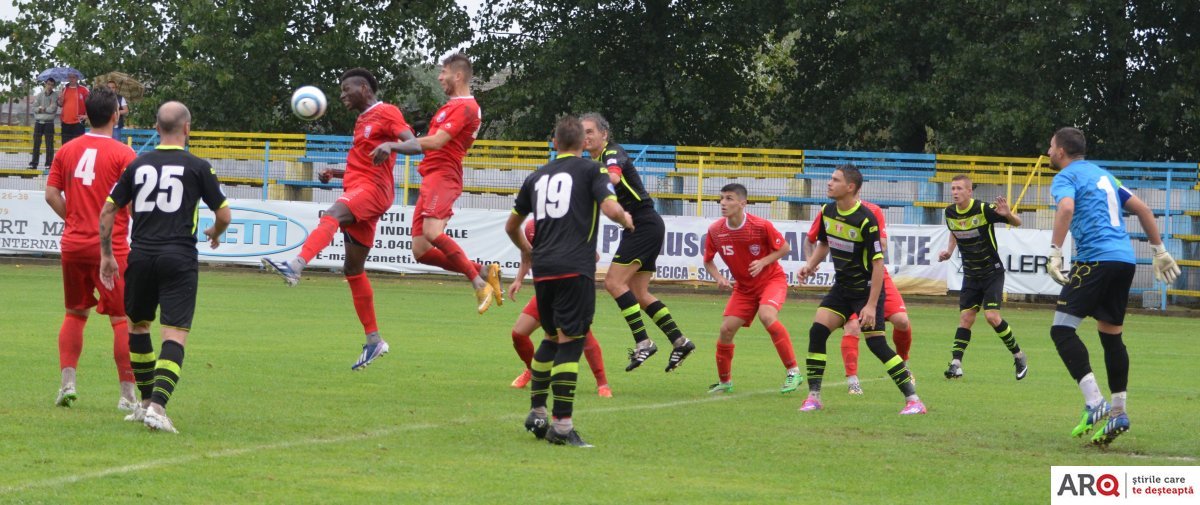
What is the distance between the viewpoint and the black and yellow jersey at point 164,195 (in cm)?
806

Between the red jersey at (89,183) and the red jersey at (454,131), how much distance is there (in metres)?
3.00

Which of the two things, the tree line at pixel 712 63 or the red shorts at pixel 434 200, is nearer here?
the red shorts at pixel 434 200

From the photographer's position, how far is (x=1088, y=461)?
793cm

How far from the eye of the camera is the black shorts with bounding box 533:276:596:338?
8000mm

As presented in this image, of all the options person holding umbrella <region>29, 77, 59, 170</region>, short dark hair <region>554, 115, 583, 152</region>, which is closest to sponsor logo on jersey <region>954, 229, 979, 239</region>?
short dark hair <region>554, 115, 583, 152</region>

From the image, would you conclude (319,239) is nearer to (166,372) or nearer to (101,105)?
(101,105)

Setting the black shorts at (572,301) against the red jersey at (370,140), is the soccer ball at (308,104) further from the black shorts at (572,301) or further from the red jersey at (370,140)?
the black shorts at (572,301)

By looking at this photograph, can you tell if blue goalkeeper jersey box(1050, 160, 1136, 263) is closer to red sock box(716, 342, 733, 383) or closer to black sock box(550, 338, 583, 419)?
black sock box(550, 338, 583, 419)

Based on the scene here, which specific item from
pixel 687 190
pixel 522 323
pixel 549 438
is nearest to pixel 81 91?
pixel 687 190

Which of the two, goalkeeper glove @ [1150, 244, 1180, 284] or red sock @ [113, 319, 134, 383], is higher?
goalkeeper glove @ [1150, 244, 1180, 284]

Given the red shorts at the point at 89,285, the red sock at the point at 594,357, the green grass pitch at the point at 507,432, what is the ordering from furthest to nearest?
the red sock at the point at 594,357 → the red shorts at the point at 89,285 → the green grass pitch at the point at 507,432

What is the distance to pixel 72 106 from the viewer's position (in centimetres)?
2959

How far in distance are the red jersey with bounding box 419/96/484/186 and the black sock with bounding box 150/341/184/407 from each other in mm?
3667

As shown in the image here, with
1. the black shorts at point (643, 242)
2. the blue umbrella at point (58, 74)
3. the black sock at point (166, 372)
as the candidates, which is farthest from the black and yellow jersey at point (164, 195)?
the blue umbrella at point (58, 74)
